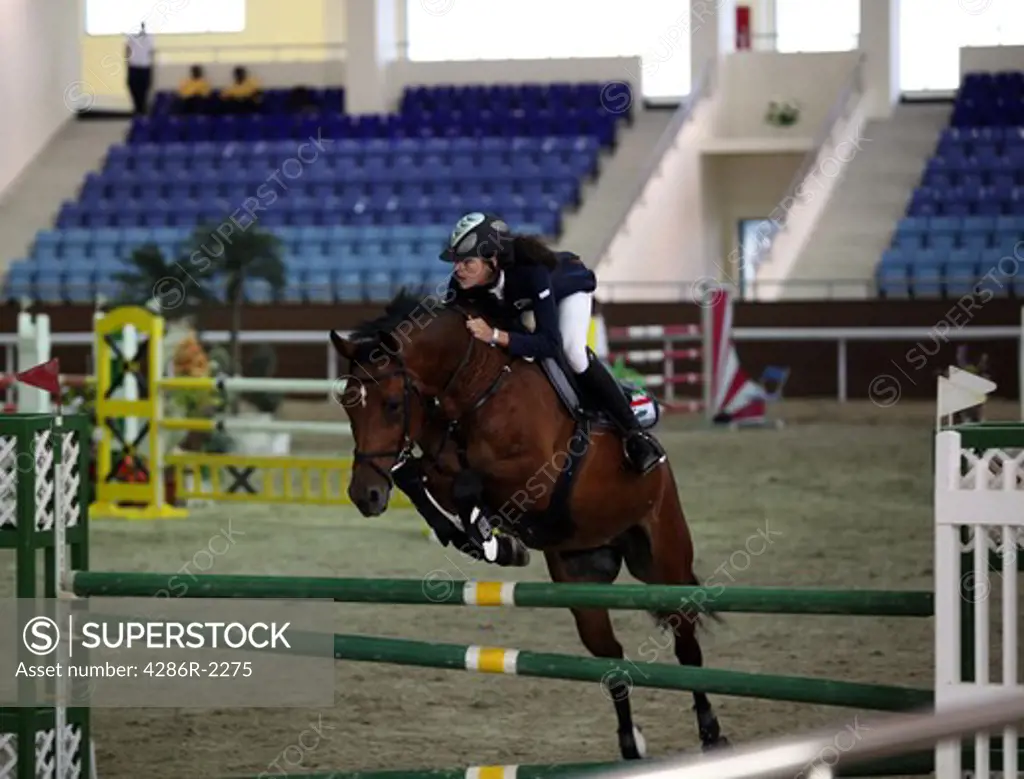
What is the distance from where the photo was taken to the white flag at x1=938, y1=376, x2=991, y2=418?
3.58 m

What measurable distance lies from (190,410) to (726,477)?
10.9ft

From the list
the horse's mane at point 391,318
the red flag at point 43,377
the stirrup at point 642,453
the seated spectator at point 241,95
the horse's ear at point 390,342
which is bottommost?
the stirrup at point 642,453

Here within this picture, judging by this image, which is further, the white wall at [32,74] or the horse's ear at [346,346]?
the white wall at [32,74]

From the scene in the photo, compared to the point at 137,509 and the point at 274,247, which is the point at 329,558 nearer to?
the point at 137,509

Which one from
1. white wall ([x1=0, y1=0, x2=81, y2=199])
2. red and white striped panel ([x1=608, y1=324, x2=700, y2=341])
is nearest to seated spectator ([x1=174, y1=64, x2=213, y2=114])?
white wall ([x1=0, y1=0, x2=81, y2=199])

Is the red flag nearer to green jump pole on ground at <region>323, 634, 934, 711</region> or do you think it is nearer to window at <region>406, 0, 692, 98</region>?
green jump pole on ground at <region>323, 634, 934, 711</region>

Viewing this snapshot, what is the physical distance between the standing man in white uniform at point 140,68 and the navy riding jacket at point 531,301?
1821 centimetres

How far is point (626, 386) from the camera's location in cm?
511

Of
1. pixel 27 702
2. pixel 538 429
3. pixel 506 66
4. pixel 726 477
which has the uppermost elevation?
pixel 506 66

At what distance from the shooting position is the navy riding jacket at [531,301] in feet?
15.3

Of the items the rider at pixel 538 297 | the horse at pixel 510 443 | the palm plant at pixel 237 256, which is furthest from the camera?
the palm plant at pixel 237 256

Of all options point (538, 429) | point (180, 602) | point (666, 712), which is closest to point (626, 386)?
point (538, 429)

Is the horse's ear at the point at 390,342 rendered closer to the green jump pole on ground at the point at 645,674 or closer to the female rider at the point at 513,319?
the female rider at the point at 513,319

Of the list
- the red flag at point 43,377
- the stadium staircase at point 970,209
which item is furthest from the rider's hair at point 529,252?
the stadium staircase at point 970,209
